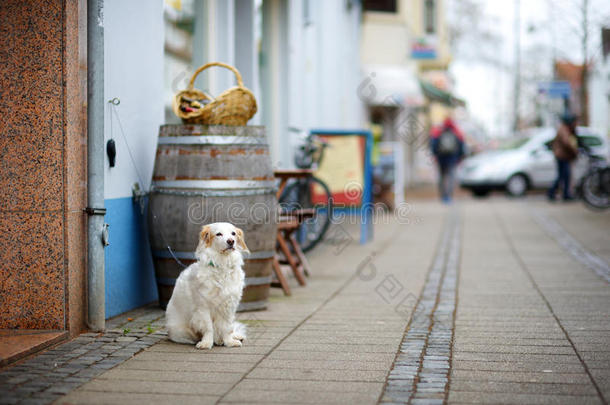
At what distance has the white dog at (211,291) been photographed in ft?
17.4

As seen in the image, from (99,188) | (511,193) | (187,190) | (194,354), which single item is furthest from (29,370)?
(511,193)

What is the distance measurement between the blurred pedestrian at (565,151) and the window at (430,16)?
14004mm

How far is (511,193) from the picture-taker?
885 inches

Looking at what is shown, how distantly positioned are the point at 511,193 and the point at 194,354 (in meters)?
18.4

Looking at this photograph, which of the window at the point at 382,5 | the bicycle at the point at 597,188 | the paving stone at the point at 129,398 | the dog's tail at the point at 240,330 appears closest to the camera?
the paving stone at the point at 129,398

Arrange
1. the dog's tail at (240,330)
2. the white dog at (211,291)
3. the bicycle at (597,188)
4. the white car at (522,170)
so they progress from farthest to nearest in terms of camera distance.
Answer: the white car at (522,170)
the bicycle at (597,188)
the dog's tail at (240,330)
the white dog at (211,291)

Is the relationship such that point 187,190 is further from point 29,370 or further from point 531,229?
point 531,229

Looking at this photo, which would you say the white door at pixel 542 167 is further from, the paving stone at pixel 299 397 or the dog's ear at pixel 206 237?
the paving stone at pixel 299 397

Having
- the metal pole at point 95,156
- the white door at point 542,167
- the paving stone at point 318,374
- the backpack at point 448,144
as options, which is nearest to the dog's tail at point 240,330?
the paving stone at point 318,374

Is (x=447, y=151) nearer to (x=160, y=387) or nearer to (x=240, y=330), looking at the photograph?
(x=240, y=330)

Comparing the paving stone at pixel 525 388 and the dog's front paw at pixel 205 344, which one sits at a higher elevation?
the dog's front paw at pixel 205 344

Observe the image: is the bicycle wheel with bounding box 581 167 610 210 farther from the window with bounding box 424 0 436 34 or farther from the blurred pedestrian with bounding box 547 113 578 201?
the window with bounding box 424 0 436 34

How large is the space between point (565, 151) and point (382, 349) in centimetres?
1450

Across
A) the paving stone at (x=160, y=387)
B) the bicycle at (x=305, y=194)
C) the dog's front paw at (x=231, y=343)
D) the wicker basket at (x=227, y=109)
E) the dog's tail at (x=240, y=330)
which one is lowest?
the paving stone at (x=160, y=387)
